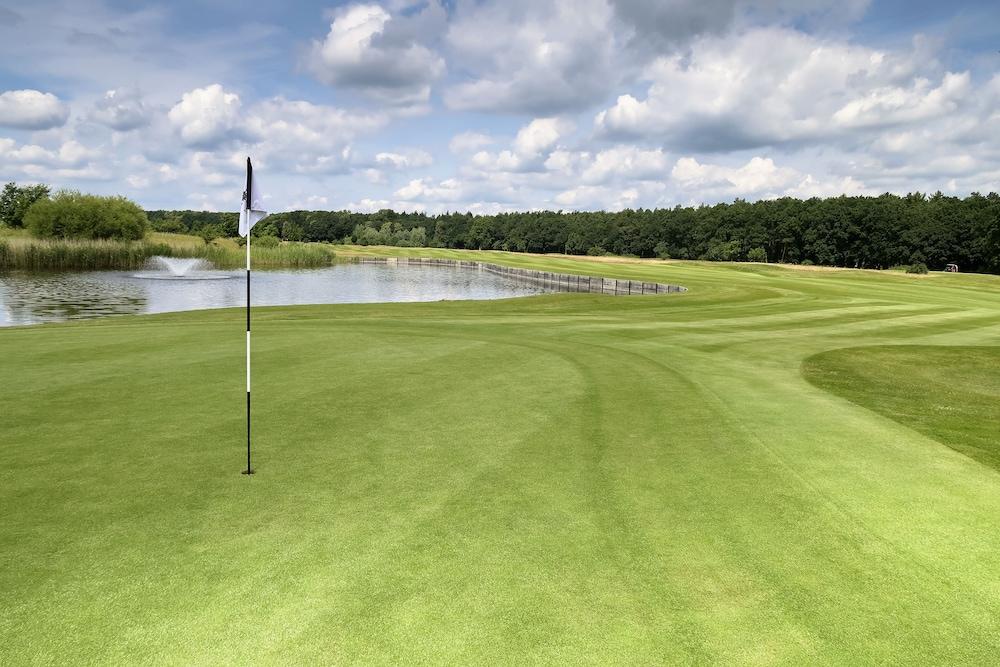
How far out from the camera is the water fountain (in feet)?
201

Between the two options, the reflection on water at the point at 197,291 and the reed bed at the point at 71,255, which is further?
the reed bed at the point at 71,255

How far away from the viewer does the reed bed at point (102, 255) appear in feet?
187

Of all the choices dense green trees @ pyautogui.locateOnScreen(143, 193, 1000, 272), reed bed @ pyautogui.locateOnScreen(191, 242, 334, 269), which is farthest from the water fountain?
dense green trees @ pyautogui.locateOnScreen(143, 193, 1000, 272)

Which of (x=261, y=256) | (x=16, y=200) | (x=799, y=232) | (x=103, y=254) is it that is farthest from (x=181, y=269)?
(x=799, y=232)

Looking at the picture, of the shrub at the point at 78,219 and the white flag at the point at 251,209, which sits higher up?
the shrub at the point at 78,219

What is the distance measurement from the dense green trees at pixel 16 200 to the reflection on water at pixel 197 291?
63097mm

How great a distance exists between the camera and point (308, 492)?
21.5 ft

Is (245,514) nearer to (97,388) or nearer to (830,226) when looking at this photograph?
(97,388)

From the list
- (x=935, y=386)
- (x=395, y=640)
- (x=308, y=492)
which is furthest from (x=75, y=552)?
(x=935, y=386)

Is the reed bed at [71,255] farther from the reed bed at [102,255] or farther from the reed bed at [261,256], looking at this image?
the reed bed at [261,256]

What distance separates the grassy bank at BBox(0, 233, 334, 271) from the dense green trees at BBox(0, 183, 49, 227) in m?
48.2

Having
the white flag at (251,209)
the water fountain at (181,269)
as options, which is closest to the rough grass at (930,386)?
the white flag at (251,209)

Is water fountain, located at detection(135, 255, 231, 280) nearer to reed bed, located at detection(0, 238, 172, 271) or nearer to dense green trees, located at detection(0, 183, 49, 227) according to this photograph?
reed bed, located at detection(0, 238, 172, 271)

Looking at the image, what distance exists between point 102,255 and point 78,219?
76.6 feet
